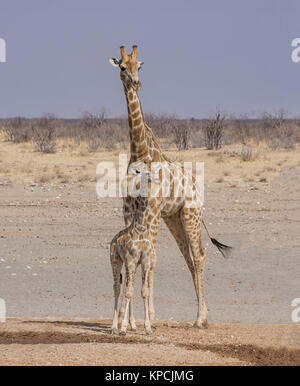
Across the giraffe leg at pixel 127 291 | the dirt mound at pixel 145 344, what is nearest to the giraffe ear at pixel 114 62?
the giraffe leg at pixel 127 291

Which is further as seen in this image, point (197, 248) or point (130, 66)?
point (197, 248)

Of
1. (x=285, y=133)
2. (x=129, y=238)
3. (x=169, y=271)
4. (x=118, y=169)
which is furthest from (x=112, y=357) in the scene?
(x=285, y=133)

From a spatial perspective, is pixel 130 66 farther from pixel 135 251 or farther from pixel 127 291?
pixel 127 291

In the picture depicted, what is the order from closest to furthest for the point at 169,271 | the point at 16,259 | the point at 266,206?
the point at 169,271, the point at 16,259, the point at 266,206

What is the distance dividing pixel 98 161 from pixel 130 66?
22.7 m

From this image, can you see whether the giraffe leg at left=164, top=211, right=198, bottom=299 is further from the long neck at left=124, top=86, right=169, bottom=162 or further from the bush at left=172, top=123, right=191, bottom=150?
the bush at left=172, top=123, right=191, bottom=150

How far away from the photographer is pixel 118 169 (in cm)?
2878

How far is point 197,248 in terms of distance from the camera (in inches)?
386

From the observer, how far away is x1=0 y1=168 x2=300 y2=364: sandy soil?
790 centimetres

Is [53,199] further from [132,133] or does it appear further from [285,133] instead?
[285,133]

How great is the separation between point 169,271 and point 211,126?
73.2ft

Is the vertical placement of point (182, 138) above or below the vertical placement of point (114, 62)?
below

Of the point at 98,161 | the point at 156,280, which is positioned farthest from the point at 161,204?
the point at 98,161

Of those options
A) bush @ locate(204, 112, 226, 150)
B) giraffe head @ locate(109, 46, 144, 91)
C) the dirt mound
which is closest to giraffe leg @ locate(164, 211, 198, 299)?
the dirt mound
